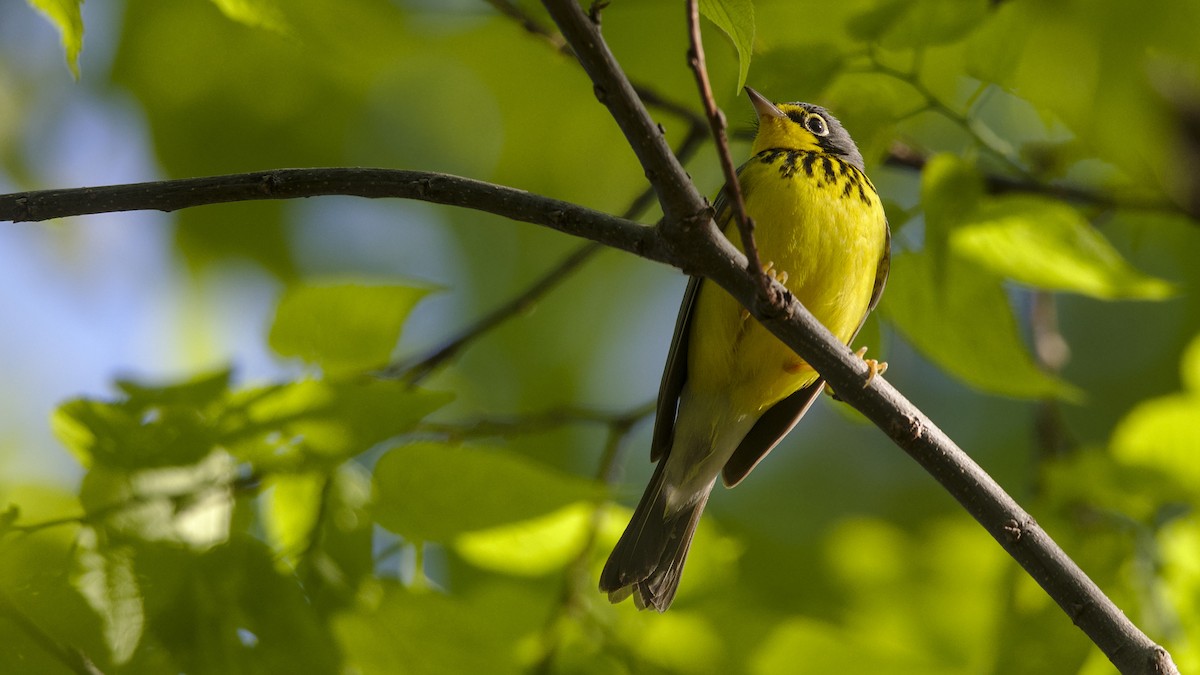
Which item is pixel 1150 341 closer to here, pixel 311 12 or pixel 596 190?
pixel 596 190

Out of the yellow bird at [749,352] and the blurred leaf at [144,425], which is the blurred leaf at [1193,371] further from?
the blurred leaf at [144,425]

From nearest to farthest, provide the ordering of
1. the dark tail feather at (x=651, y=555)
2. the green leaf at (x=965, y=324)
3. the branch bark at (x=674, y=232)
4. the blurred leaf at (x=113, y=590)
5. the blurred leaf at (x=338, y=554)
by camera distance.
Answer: the branch bark at (x=674, y=232) → the blurred leaf at (x=113, y=590) → the blurred leaf at (x=338, y=554) → the green leaf at (x=965, y=324) → the dark tail feather at (x=651, y=555)

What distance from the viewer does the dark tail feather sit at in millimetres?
3773

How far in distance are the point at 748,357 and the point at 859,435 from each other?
4561 mm

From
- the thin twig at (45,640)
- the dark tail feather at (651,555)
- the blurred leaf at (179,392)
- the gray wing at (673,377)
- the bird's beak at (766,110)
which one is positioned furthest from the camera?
the bird's beak at (766,110)

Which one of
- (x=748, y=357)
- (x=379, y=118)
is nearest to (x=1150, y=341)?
(x=748, y=357)

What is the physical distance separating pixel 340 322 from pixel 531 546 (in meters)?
0.93

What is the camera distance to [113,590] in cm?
276

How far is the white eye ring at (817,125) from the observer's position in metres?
4.82

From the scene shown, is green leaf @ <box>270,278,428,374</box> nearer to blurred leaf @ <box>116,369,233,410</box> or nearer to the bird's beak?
blurred leaf @ <box>116,369,233,410</box>

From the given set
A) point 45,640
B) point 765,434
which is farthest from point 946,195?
point 45,640

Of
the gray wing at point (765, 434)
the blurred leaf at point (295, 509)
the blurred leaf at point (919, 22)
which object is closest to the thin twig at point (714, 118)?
the blurred leaf at point (919, 22)

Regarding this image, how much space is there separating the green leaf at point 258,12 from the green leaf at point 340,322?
0.87 meters

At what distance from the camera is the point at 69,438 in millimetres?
2949
